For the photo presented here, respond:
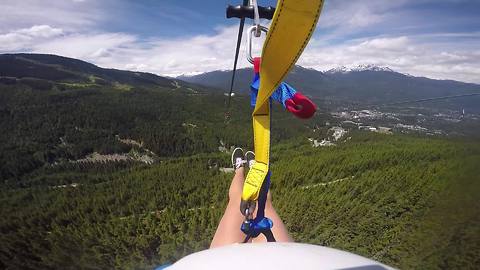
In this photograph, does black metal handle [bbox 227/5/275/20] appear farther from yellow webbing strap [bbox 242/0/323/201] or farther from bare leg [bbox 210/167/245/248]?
bare leg [bbox 210/167/245/248]

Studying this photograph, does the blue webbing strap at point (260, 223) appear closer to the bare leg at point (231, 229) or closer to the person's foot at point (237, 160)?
the bare leg at point (231, 229)

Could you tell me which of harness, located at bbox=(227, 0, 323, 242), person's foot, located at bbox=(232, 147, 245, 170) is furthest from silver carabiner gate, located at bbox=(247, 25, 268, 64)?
person's foot, located at bbox=(232, 147, 245, 170)

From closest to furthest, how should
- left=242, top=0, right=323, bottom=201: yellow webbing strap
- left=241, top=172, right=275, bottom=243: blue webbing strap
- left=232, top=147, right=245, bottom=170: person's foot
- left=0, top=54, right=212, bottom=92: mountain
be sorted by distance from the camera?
left=242, top=0, right=323, bottom=201: yellow webbing strap → left=241, top=172, right=275, bottom=243: blue webbing strap → left=232, top=147, right=245, bottom=170: person's foot → left=0, top=54, right=212, bottom=92: mountain

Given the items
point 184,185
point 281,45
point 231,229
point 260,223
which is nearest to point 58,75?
point 184,185

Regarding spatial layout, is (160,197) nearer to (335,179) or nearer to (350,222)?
(335,179)

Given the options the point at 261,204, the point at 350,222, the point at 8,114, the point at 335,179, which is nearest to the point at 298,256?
the point at 261,204

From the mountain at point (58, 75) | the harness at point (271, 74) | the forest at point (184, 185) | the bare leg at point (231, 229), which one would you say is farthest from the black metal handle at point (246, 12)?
the mountain at point (58, 75)

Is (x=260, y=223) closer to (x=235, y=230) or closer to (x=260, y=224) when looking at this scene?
(x=260, y=224)

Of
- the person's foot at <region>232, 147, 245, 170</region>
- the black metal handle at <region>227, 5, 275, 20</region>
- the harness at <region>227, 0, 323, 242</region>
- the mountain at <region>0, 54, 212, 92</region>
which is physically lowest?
the person's foot at <region>232, 147, 245, 170</region>
